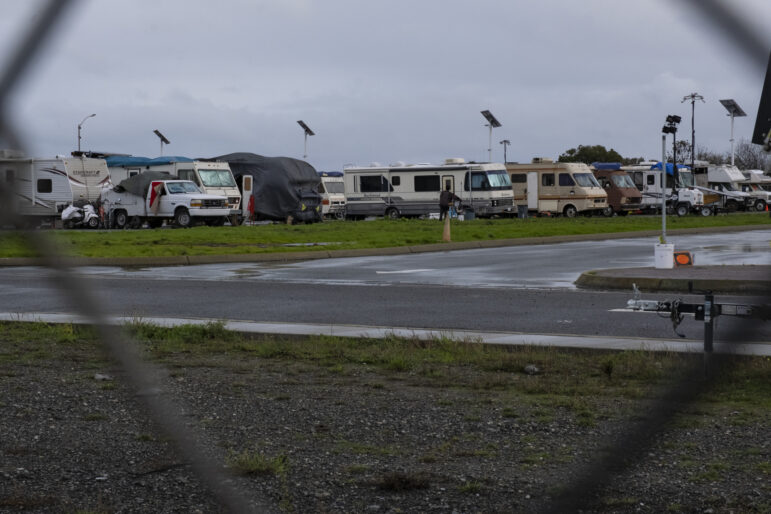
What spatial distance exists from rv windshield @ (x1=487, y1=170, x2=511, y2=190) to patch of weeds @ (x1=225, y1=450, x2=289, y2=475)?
151ft

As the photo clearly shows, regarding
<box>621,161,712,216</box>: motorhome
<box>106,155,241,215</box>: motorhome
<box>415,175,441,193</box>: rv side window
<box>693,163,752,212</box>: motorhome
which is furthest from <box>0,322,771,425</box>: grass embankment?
<box>693,163,752,212</box>: motorhome

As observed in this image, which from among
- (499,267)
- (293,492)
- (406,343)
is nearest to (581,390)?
(406,343)

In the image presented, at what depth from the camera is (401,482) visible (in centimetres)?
487

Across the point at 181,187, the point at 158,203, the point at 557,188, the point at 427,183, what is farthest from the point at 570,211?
the point at 158,203

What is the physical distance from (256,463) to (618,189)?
53.9 m

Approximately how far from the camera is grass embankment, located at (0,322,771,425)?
7.09 meters

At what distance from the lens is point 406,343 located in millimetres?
9680

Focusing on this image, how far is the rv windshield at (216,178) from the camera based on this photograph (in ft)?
143

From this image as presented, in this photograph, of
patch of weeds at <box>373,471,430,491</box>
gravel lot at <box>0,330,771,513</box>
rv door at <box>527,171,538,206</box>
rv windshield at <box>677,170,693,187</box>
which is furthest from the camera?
rv windshield at <box>677,170,693,187</box>

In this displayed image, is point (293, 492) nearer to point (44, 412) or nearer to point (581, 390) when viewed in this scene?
point (44, 412)

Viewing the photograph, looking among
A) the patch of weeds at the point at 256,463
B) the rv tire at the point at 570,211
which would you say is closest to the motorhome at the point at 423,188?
the rv tire at the point at 570,211

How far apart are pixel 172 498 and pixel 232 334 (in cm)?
566

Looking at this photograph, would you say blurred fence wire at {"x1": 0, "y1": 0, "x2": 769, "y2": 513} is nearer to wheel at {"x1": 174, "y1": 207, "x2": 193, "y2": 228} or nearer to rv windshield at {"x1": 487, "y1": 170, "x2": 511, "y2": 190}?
wheel at {"x1": 174, "y1": 207, "x2": 193, "y2": 228}

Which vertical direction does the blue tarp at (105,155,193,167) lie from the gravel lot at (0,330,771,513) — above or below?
above
